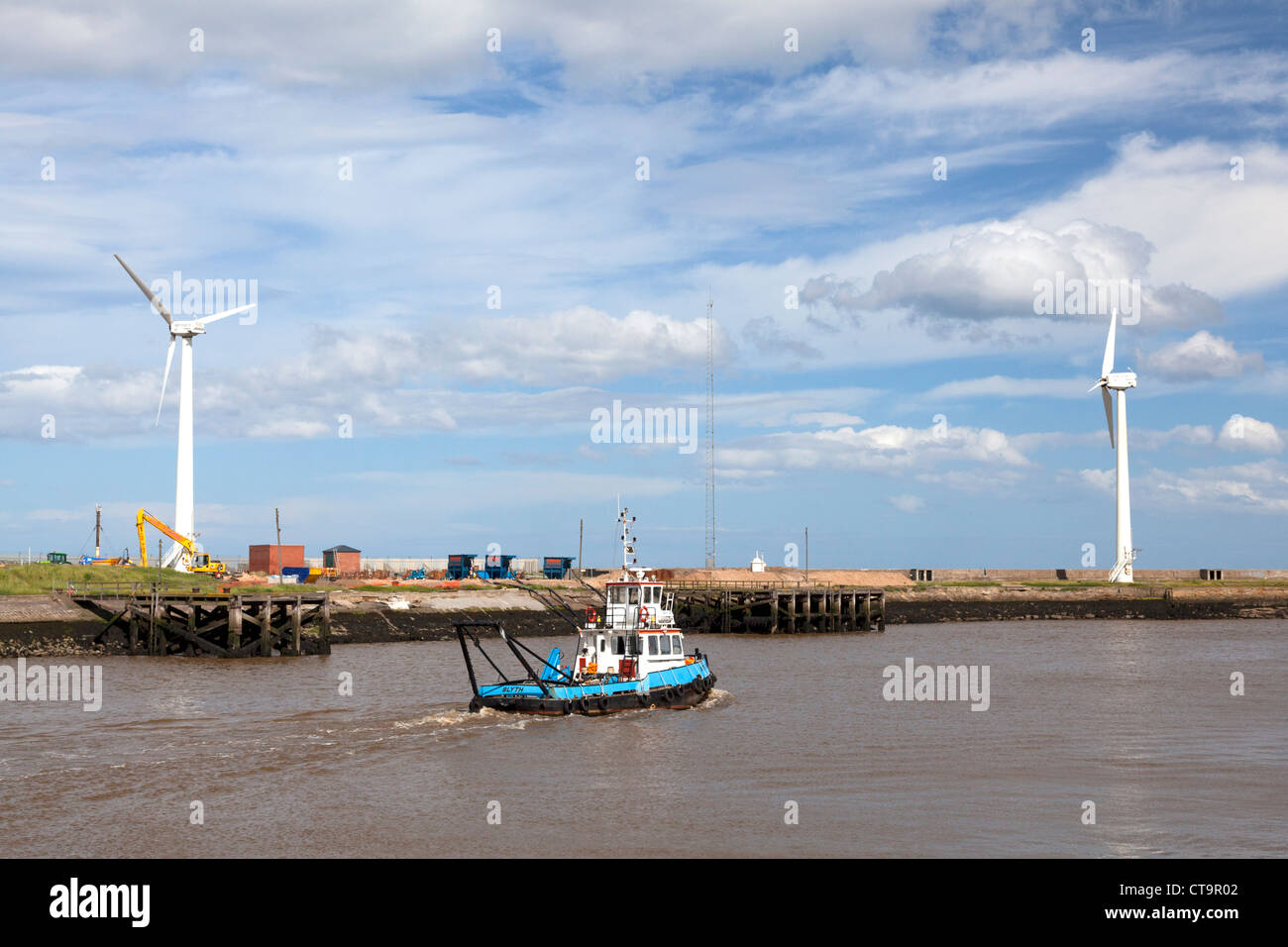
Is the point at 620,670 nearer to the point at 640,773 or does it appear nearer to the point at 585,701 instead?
the point at 585,701

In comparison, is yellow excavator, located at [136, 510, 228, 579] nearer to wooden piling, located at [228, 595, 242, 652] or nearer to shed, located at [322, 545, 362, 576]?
shed, located at [322, 545, 362, 576]

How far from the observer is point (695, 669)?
145 ft

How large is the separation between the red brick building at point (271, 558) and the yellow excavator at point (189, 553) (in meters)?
12.0

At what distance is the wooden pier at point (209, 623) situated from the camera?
59.8m

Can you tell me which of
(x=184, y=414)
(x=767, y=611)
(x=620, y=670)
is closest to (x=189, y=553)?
(x=184, y=414)

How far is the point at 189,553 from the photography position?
326 ft

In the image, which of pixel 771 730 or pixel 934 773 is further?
pixel 771 730

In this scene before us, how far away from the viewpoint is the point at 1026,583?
134375mm

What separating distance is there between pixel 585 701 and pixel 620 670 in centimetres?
320
